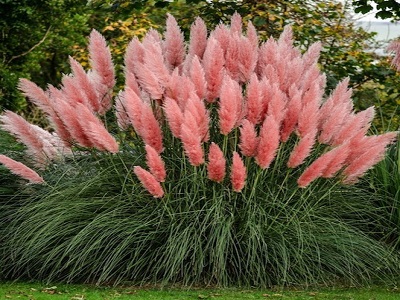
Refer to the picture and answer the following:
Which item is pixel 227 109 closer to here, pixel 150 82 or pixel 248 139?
pixel 248 139

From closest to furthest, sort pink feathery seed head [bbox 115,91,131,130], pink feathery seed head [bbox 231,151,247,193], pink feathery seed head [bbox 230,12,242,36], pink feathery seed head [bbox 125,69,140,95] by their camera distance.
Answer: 1. pink feathery seed head [bbox 231,151,247,193]
2. pink feathery seed head [bbox 125,69,140,95]
3. pink feathery seed head [bbox 115,91,131,130]
4. pink feathery seed head [bbox 230,12,242,36]

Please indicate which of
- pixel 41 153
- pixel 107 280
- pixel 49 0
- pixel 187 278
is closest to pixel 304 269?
pixel 187 278

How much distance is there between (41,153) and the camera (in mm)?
7762

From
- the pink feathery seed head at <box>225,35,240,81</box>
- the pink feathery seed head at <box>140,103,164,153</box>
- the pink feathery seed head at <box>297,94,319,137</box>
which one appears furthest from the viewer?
the pink feathery seed head at <box>225,35,240,81</box>

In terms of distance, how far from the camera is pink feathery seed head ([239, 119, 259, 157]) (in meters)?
6.93

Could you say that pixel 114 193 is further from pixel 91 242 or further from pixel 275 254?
pixel 275 254

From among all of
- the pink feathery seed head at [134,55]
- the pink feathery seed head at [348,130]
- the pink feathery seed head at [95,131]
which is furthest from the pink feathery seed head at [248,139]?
the pink feathery seed head at [134,55]

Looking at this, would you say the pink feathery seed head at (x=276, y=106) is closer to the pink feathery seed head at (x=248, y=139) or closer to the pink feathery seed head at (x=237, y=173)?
the pink feathery seed head at (x=248, y=139)

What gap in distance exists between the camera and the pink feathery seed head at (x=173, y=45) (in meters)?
7.76

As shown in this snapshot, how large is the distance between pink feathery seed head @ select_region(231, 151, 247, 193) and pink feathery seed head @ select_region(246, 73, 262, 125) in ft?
1.47

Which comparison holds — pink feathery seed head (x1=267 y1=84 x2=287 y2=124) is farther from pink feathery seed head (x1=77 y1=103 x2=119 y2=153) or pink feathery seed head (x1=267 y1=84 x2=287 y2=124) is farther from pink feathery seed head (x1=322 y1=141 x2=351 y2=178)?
pink feathery seed head (x1=77 y1=103 x2=119 y2=153)

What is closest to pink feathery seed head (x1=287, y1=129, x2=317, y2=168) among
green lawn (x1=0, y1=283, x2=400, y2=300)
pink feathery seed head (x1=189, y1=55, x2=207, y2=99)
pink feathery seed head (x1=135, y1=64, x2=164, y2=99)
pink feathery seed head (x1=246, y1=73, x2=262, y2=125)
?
pink feathery seed head (x1=246, y1=73, x2=262, y2=125)

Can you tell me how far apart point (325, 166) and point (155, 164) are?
1.31m

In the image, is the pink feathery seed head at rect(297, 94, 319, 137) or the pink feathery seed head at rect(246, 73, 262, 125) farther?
the pink feathery seed head at rect(297, 94, 319, 137)
